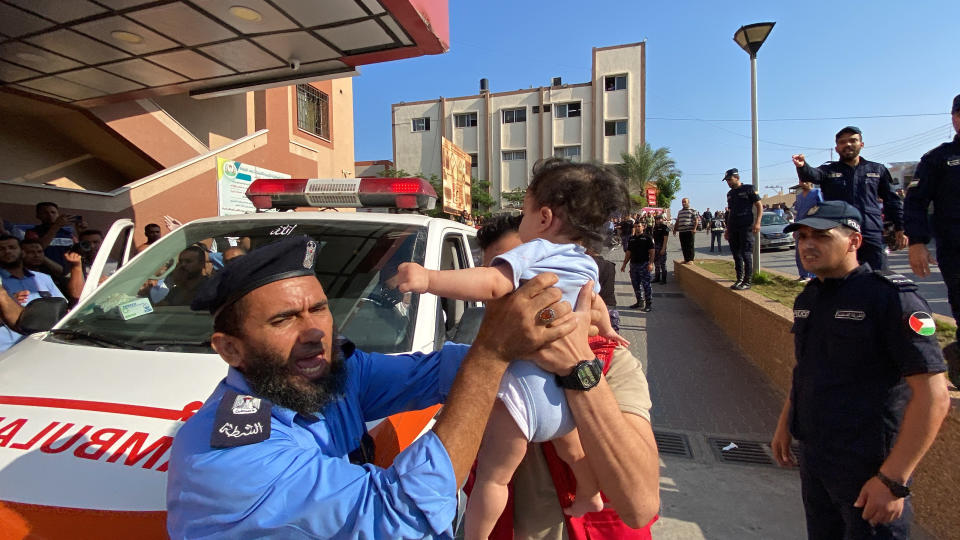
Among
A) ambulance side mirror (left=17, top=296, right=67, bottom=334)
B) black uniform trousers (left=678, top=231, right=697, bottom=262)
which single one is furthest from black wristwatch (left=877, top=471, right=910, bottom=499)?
black uniform trousers (left=678, top=231, right=697, bottom=262)

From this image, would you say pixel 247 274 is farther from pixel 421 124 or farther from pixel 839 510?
pixel 421 124

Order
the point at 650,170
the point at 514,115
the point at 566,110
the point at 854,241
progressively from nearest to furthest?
the point at 854,241
the point at 650,170
the point at 566,110
the point at 514,115

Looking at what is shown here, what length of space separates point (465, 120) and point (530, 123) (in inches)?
238

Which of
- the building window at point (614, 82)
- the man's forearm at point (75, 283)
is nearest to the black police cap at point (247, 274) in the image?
the man's forearm at point (75, 283)

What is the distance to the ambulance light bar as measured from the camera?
3371mm

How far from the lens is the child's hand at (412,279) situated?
1.34 m

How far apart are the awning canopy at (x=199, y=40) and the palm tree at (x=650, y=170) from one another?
32.5 metres

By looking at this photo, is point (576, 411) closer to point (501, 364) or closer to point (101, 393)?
point (501, 364)

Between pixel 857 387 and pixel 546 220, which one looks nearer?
pixel 546 220

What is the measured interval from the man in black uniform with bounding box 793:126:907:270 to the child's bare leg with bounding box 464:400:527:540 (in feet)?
13.8

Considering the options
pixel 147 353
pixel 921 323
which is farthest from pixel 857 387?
pixel 147 353

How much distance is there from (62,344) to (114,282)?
52 centimetres

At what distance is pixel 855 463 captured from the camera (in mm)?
1988

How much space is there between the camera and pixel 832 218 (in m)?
2.20
